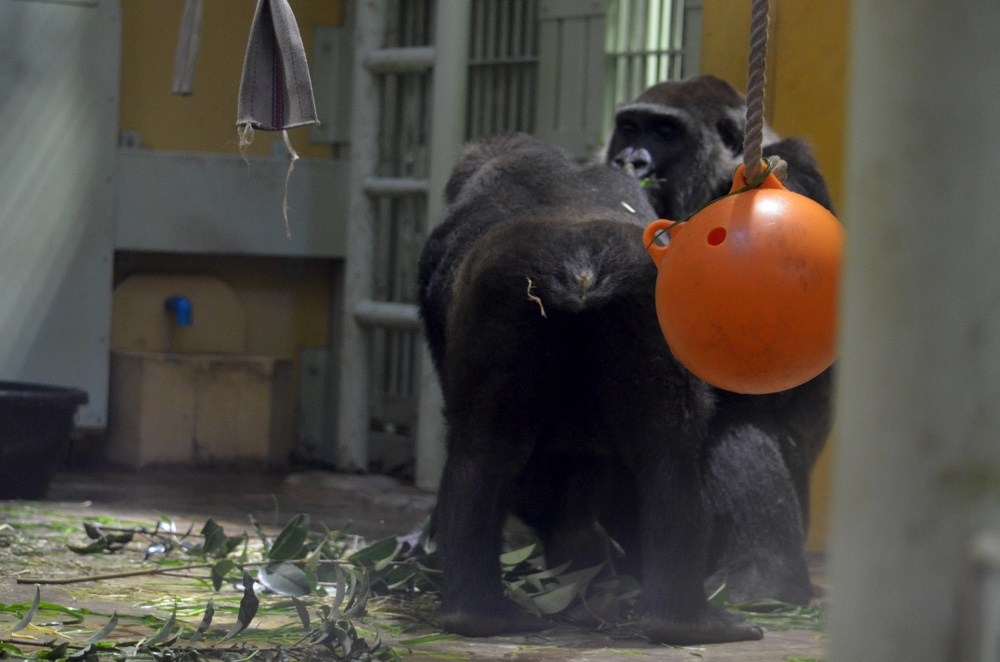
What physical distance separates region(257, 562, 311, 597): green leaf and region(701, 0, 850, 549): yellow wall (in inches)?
80.2

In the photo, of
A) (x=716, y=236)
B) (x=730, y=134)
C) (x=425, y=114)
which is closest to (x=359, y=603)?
(x=716, y=236)

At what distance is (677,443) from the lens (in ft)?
9.27

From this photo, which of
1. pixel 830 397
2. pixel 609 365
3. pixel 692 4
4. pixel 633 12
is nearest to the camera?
pixel 609 365

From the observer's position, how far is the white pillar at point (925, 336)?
3.35ft

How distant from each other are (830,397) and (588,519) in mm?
767

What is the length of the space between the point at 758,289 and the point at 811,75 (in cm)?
260

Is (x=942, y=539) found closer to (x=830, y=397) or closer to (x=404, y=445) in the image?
(x=830, y=397)

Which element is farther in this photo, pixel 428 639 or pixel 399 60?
pixel 399 60

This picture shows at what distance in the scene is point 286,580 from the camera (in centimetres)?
297

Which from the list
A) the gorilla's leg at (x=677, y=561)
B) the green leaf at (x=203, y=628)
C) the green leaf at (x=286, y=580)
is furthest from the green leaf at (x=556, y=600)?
the green leaf at (x=203, y=628)

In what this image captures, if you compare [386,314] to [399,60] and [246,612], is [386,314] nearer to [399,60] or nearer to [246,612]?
[399,60]

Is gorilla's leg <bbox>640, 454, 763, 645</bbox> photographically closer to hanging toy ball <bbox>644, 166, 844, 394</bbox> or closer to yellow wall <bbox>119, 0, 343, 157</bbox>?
hanging toy ball <bbox>644, 166, 844, 394</bbox>

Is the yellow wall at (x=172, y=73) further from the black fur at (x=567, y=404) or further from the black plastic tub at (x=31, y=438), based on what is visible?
the black fur at (x=567, y=404)

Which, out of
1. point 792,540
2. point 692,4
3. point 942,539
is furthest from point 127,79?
point 942,539
